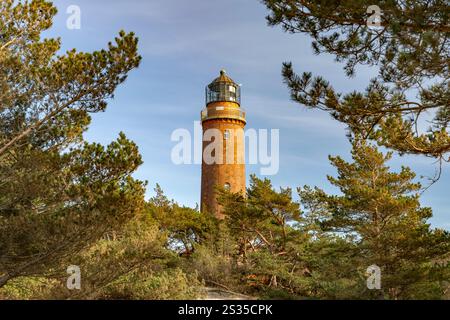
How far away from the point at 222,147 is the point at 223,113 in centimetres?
234

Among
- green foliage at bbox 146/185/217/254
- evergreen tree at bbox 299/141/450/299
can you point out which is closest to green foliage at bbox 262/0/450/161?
evergreen tree at bbox 299/141/450/299

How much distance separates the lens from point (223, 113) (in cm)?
2847

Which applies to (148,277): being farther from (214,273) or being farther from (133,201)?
(214,273)

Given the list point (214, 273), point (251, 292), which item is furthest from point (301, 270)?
point (214, 273)

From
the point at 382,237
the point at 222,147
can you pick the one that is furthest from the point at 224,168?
the point at 382,237

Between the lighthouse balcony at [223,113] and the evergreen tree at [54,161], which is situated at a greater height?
the lighthouse balcony at [223,113]

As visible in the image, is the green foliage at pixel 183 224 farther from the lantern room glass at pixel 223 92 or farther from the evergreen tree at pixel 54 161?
the evergreen tree at pixel 54 161

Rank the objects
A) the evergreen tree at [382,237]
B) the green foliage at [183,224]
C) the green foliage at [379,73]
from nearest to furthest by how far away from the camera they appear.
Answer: the green foliage at [379,73] < the evergreen tree at [382,237] < the green foliage at [183,224]

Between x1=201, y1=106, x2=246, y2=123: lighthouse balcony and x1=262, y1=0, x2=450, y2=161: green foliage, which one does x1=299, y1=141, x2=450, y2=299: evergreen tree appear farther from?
x1=201, y1=106, x2=246, y2=123: lighthouse balcony

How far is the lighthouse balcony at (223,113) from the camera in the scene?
93.2ft

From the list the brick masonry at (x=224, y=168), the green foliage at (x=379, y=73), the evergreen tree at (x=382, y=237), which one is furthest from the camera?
the brick masonry at (x=224, y=168)

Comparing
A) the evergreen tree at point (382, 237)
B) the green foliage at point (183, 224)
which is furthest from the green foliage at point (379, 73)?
the green foliage at point (183, 224)

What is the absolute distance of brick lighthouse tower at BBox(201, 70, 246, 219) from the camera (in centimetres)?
2819
